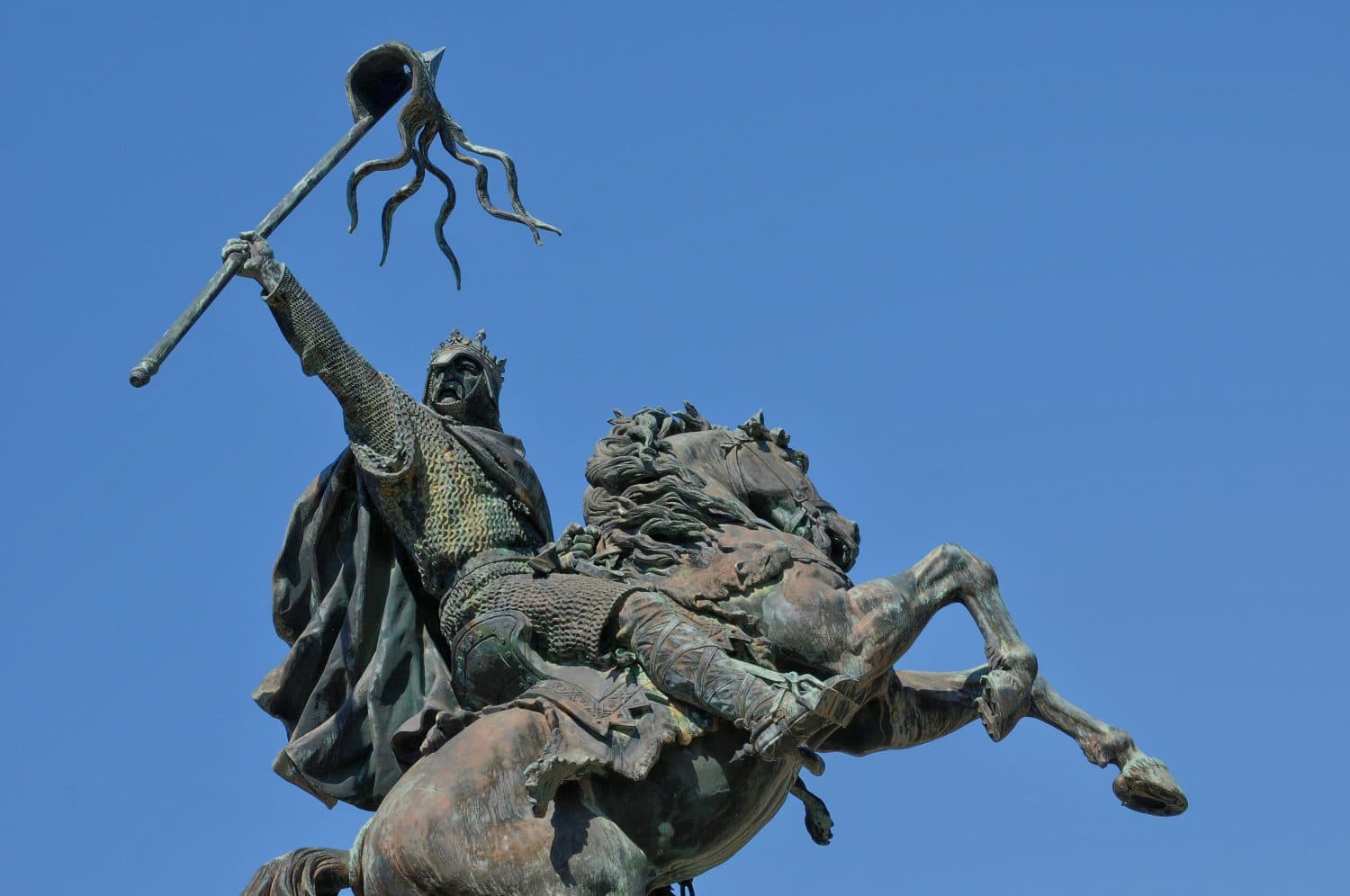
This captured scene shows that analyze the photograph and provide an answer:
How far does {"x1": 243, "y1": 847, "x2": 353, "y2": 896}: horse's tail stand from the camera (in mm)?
15469

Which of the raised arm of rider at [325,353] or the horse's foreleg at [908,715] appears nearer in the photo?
the raised arm of rider at [325,353]

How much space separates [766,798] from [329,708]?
2790 millimetres

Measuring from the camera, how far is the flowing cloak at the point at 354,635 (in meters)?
16.2

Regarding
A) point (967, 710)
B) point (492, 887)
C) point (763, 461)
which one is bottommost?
point (492, 887)

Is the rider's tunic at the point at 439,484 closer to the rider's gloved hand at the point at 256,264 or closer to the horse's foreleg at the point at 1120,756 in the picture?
the rider's gloved hand at the point at 256,264

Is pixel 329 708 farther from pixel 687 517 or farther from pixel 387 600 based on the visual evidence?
pixel 687 517

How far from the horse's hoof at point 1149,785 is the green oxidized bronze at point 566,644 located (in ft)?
0.08

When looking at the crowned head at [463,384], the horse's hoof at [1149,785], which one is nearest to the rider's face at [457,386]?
the crowned head at [463,384]

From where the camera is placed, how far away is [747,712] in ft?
48.4

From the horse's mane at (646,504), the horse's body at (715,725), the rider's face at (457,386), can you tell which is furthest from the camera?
the rider's face at (457,386)

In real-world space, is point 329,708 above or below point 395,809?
above

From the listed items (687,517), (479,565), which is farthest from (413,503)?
(687,517)

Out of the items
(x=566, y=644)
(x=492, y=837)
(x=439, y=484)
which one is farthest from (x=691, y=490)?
(x=492, y=837)

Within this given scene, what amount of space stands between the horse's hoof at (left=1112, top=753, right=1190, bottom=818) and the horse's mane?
2.57 meters
